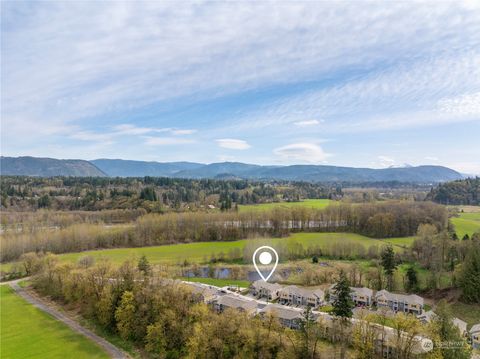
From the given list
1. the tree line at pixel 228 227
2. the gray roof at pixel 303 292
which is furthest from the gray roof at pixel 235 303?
the tree line at pixel 228 227

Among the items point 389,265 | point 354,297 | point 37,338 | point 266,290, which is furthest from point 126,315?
point 389,265

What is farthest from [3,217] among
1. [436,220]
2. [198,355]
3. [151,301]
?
[436,220]

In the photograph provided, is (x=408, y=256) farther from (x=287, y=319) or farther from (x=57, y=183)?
(x=57, y=183)

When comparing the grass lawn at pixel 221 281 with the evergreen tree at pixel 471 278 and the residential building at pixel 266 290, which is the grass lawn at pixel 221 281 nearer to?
the residential building at pixel 266 290

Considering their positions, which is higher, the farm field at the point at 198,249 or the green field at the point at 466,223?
the green field at the point at 466,223

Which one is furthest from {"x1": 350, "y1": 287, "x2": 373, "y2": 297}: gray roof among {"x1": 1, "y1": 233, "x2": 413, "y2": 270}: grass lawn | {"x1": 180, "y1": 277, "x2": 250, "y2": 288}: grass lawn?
{"x1": 1, "y1": 233, "x2": 413, "y2": 270}: grass lawn

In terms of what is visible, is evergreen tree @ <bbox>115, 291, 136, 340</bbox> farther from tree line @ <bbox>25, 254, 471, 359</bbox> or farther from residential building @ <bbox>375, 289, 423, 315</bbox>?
residential building @ <bbox>375, 289, 423, 315</bbox>
